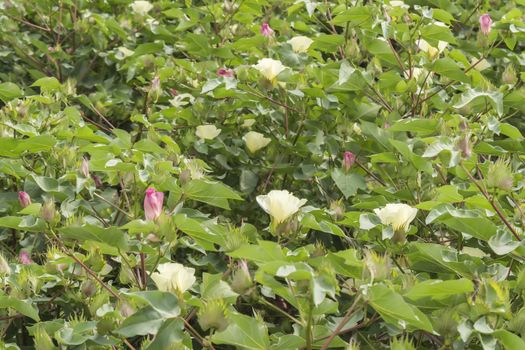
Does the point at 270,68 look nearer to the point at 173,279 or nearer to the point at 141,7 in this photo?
the point at 173,279

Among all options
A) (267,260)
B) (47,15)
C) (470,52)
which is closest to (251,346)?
(267,260)

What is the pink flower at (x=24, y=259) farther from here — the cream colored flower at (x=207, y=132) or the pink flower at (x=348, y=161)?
the pink flower at (x=348, y=161)

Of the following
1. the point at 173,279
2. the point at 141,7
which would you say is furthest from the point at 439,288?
the point at 141,7

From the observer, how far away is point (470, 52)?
9.28ft

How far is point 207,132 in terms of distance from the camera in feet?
7.39

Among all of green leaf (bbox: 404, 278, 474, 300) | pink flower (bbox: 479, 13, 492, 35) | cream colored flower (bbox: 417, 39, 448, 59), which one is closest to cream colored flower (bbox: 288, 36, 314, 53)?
cream colored flower (bbox: 417, 39, 448, 59)

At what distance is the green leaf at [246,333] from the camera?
1221 mm

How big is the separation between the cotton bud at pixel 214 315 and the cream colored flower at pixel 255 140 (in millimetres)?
1061

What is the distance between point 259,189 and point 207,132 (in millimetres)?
219

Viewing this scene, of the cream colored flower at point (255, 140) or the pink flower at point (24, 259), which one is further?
the cream colored flower at point (255, 140)

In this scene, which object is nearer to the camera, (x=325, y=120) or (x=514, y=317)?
(x=514, y=317)

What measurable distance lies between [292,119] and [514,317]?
114 centimetres

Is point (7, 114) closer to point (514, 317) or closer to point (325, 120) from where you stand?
point (325, 120)

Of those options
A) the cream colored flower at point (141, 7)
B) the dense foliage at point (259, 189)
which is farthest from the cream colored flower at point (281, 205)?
the cream colored flower at point (141, 7)
